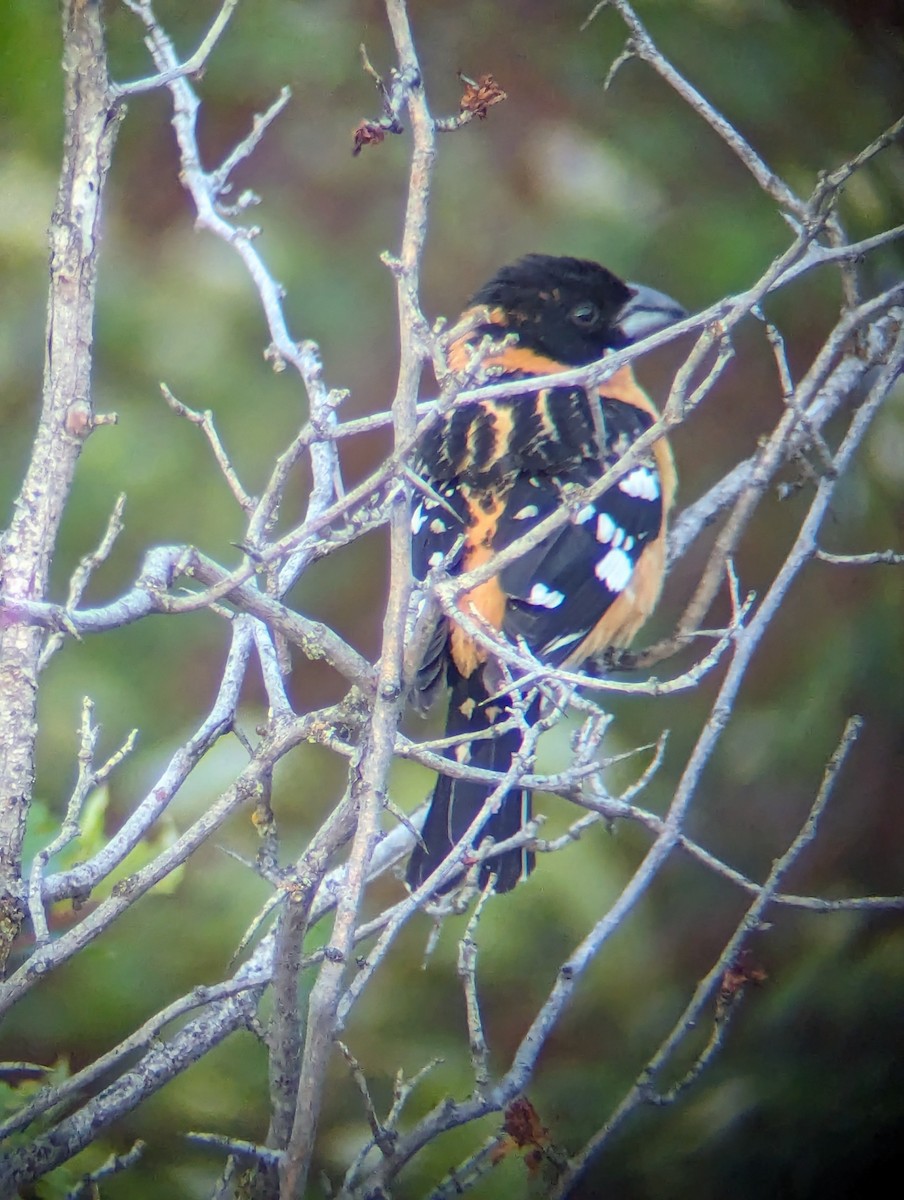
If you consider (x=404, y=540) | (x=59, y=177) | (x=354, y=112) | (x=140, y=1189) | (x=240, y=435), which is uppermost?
(x=354, y=112)

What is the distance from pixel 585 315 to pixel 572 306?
4 centimetres

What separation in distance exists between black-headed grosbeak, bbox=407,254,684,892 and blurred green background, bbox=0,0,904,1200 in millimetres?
121

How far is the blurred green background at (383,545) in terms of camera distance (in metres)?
1.31

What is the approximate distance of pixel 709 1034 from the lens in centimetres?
135

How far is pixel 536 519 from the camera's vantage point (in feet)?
5.58

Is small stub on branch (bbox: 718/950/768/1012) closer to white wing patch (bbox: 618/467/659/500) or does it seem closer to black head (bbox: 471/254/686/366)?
white wing patch (bbox: 618/467/659/500)

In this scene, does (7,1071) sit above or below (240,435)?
below

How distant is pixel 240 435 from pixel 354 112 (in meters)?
0.37

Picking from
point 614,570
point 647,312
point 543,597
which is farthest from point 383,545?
point 647,312

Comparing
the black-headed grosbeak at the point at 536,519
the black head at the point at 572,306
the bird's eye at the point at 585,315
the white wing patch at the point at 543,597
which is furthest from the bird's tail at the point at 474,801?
the bird's eye at the point at 585,315

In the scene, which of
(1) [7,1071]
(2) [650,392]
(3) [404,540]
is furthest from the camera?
(2) [650,392]

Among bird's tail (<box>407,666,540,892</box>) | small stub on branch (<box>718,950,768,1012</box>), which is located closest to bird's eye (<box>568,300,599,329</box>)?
bird's tail (<box>407,666,540,892</box>)

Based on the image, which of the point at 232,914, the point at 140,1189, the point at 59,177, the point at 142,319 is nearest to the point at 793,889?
the point at 232,914

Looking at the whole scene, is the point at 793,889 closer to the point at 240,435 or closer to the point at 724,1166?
the point at 724,1166
